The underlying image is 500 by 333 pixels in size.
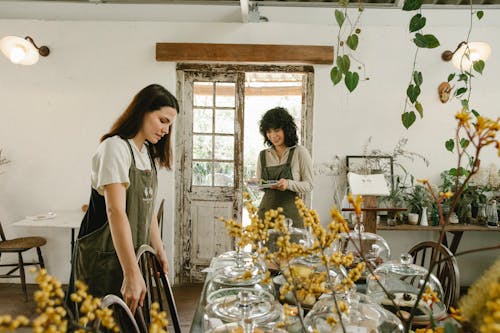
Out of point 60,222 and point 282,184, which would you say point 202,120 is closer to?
point 282,184

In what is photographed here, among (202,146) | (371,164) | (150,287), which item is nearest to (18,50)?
(202,146)

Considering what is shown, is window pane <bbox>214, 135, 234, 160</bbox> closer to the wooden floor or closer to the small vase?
the wooden floor

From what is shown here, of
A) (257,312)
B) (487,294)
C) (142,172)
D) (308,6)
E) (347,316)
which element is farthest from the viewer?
(308,6)

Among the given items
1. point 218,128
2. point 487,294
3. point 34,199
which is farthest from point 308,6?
point 487,294

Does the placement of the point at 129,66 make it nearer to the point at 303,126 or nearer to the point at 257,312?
the point at 303,126

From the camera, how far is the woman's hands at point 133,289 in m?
1.54

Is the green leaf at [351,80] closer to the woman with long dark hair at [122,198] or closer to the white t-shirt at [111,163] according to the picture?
the woman with long dark hair at [122,198]

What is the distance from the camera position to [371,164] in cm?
412

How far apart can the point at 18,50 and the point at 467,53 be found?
4305 millimetres

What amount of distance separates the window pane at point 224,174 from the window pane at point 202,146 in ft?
0.52

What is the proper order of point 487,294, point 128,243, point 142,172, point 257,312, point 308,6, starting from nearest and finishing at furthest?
point 487,294 < point 257,312 < point 128,243 < point 142,172 < point 308,6

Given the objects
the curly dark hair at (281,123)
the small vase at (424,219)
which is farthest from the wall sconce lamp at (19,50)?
the small vase at (424,219)

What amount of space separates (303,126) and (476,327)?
3774 millimetres

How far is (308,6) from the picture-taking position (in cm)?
405
